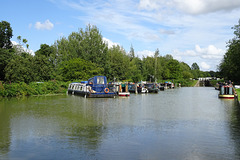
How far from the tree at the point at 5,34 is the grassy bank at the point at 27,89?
50.3ft

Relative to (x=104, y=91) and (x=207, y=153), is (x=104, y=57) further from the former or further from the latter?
(x=207, y=153)

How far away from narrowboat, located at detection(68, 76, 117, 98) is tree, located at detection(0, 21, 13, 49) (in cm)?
2022

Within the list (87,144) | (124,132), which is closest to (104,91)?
(124,132)

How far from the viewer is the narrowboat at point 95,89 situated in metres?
41.4

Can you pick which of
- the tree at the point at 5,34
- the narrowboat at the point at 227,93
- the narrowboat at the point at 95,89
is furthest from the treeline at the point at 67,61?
the narrowboat at the point at 227,93

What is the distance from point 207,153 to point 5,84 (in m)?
39.2

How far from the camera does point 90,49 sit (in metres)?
71.3

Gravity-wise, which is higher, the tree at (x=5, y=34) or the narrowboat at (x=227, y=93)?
the tree at (x=5, y=34)

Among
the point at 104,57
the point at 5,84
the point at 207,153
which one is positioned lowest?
the point at 207,153

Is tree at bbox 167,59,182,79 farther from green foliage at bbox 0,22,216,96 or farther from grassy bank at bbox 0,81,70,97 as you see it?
grassy bank at bbox 0,81,70,97

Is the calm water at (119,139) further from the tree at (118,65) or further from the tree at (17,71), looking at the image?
the tree at (118,65)

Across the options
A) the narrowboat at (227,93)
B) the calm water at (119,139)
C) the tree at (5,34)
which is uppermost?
the tree at (5,34)

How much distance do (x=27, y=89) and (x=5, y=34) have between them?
19.5m

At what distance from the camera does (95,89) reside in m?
45.2
